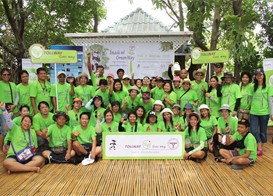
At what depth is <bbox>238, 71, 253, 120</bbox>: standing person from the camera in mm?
6452

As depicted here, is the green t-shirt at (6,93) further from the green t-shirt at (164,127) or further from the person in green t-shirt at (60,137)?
the green t-shirt at (164,127)

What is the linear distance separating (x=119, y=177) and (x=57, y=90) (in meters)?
2.80

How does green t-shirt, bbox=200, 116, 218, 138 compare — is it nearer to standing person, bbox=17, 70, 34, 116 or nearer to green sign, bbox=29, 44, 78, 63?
green sign, bbox=29, 44, 78, 63

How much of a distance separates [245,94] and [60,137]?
4095 mm

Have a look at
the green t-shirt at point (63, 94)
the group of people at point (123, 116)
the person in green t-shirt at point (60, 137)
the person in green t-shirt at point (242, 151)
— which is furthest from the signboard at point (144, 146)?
the green t-shirt at point (63, 94)

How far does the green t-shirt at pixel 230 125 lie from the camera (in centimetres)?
605

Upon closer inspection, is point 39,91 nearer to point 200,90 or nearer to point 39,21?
point 200,90

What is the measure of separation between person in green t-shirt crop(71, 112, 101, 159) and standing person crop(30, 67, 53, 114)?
131 cm

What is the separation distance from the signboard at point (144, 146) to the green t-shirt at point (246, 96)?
1.87 metres

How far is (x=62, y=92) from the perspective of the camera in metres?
6.58

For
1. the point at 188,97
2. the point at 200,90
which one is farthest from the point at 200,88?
the point at 188,97

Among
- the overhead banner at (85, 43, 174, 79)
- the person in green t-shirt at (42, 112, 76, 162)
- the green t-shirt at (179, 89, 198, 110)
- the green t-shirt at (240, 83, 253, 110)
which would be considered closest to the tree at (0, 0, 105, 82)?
the overhead banner at (85, 43, 174, 79)

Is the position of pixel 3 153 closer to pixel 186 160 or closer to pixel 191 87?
pixel 186 160

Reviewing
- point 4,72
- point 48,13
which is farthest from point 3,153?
point 48,13
